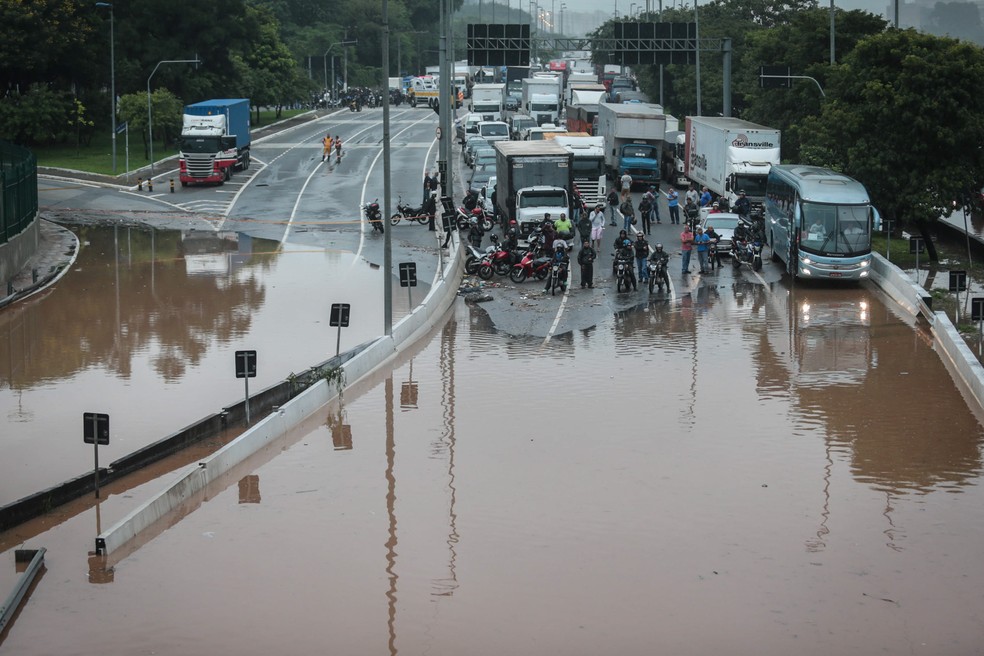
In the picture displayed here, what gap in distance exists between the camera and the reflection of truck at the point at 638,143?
57094 mm

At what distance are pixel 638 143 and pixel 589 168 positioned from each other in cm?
789

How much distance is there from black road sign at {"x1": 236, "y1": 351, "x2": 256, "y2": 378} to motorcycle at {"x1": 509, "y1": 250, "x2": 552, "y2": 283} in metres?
16.4

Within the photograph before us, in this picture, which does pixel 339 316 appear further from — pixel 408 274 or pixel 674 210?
pixel 674 210

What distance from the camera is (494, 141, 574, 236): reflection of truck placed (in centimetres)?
4319

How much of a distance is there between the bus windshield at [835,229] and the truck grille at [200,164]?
32246mm

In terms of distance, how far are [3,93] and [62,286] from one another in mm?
43438

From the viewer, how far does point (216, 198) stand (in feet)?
187

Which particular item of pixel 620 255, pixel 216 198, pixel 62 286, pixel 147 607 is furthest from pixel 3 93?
pixel 147 607

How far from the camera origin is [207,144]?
195ft

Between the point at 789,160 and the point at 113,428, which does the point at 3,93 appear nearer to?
the point at 789,160

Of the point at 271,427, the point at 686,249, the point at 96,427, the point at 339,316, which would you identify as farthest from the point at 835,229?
the point at 96,427

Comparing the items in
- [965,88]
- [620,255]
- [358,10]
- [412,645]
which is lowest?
[412,645]

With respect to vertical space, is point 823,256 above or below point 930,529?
above

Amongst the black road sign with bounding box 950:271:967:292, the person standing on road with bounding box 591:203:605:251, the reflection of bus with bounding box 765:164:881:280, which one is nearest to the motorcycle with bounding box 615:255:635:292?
the reflection of bus with bounding box 765:164:881:280
